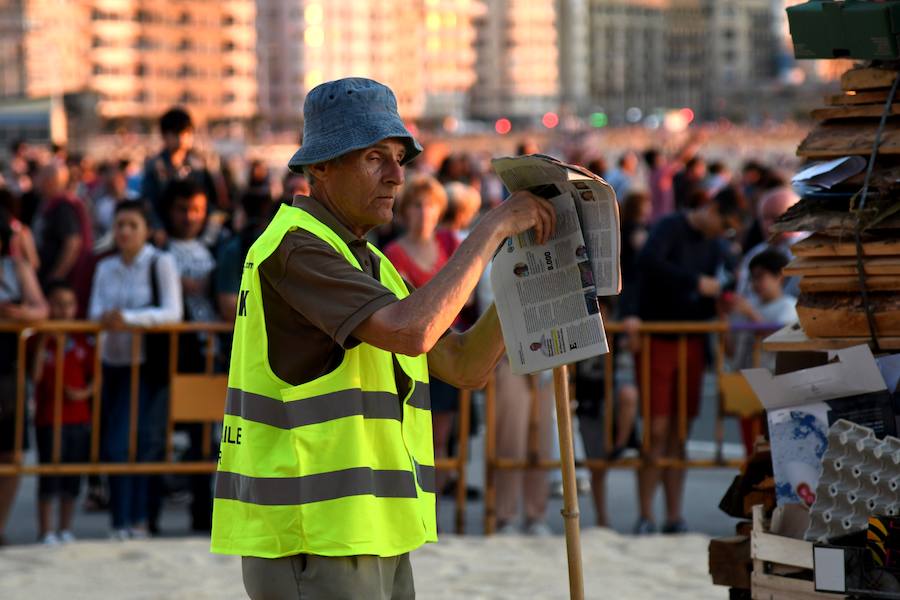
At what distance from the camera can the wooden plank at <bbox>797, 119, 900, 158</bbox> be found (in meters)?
4.69

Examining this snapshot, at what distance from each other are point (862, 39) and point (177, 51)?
145 metres

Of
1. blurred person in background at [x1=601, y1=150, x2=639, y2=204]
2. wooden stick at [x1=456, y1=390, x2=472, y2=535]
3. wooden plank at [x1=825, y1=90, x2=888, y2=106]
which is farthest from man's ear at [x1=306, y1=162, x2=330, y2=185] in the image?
blurred person in background at [x1=601, y1=150, x2=639, y2=204]

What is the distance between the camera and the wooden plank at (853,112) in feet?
15.6

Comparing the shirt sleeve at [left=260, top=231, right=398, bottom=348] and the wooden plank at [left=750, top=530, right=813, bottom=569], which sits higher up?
the shirt sleeve at [left=260, top=231, right=398, bottom=348]

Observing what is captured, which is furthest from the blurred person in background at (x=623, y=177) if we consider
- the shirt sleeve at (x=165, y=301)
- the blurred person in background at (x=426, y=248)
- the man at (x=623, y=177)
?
the shirt sleeve at (x=165, y=301)

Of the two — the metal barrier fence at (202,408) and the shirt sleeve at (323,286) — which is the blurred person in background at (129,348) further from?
the shirt sleeve at (323,286)

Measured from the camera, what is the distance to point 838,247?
186 inches

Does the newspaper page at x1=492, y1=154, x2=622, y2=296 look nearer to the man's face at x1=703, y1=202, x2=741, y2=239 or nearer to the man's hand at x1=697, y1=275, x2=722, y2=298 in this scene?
the man's hand at x1=697, y1=275, x2=722, y2=298

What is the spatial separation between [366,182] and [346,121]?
0.14 m

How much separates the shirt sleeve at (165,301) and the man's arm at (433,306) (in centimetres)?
540

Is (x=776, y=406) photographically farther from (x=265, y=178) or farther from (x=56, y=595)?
(x=265, y=178)

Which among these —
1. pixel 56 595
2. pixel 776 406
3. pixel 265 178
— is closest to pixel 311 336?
pixel 776 406

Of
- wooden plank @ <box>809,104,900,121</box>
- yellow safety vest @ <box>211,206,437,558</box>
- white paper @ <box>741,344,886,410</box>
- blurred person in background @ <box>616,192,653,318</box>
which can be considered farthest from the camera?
blurred person in background @ <box>616,192,653,318</box>

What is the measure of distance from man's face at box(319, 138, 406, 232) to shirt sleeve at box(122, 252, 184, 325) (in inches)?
205
